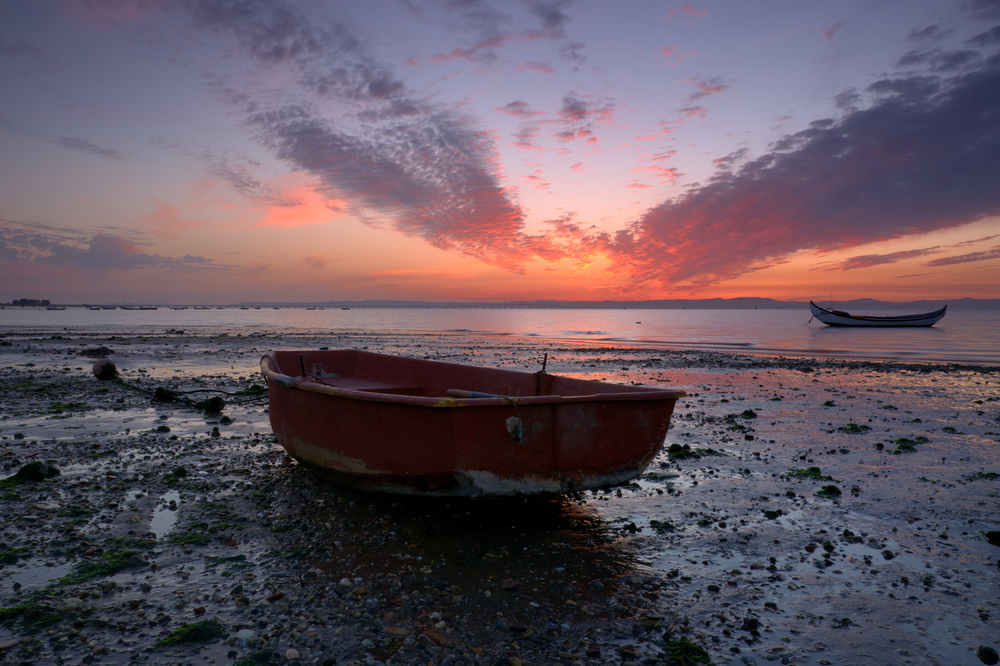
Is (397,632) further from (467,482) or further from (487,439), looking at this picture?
(487,439)

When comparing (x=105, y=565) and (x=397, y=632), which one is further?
(x=105, y=565)

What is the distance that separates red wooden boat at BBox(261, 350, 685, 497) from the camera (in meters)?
4.50

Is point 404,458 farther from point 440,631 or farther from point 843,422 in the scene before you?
point 843,422

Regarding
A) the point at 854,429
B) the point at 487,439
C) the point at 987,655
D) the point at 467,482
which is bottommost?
the point at 854,429

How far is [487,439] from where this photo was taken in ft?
14.8

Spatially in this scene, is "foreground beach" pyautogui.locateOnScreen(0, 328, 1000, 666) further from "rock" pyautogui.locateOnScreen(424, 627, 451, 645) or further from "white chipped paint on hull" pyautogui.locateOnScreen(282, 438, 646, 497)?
"white chipped paint on hull" pyautogui.locateOnScreen(282, 438, 646, 497)

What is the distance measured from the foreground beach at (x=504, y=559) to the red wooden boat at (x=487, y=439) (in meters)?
0.52

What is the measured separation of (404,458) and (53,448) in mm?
6325

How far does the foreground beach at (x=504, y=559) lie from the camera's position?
10.4ft

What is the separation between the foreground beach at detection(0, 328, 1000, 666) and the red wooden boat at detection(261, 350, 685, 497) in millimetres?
524

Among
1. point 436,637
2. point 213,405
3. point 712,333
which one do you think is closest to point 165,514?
point 436,637

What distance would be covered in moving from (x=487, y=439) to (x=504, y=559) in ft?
3.32

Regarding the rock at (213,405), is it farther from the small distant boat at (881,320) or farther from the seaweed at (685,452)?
the small distant boat at (881,320)

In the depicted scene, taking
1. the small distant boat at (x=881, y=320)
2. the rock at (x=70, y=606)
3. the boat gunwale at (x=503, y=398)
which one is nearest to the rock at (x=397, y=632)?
the boat gunwale at (x=503, y=398)
